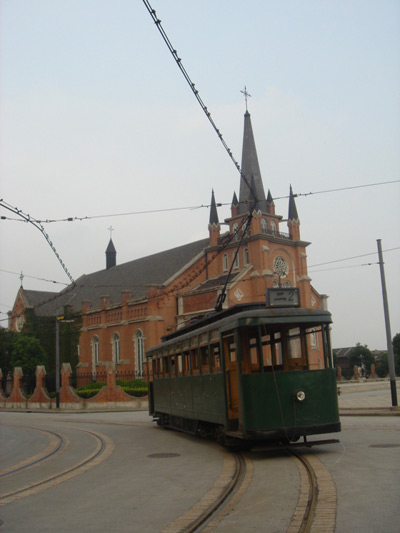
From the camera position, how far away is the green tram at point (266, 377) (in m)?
10.3

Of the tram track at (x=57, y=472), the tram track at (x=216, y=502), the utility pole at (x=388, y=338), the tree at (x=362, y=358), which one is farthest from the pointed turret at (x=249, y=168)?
the tree at (x=362, y=358)

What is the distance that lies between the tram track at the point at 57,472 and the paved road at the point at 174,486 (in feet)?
0.14

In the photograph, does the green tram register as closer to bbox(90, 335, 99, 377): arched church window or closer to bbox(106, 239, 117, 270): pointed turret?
bbox(90, 335, 99, 377): arched church window

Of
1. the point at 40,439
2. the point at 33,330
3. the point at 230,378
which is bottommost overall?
the point at 40,439

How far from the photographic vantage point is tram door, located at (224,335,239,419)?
11.1m

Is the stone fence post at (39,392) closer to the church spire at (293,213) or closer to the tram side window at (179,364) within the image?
the church spire at (293,213)

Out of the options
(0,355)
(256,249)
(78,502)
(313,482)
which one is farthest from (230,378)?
(0,355)

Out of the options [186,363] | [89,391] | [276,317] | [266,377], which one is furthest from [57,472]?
[89,391]

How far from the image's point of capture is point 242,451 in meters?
11.7

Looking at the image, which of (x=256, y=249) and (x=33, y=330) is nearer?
(x=256, y=249)

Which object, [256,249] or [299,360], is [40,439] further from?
[256,249]

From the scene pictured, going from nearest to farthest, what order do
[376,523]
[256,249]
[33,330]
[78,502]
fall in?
[376,523] → [78,502] → [256,249] → [33,330]

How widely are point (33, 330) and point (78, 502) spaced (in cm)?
4995

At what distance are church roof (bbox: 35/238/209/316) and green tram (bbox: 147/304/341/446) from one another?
3439cm
